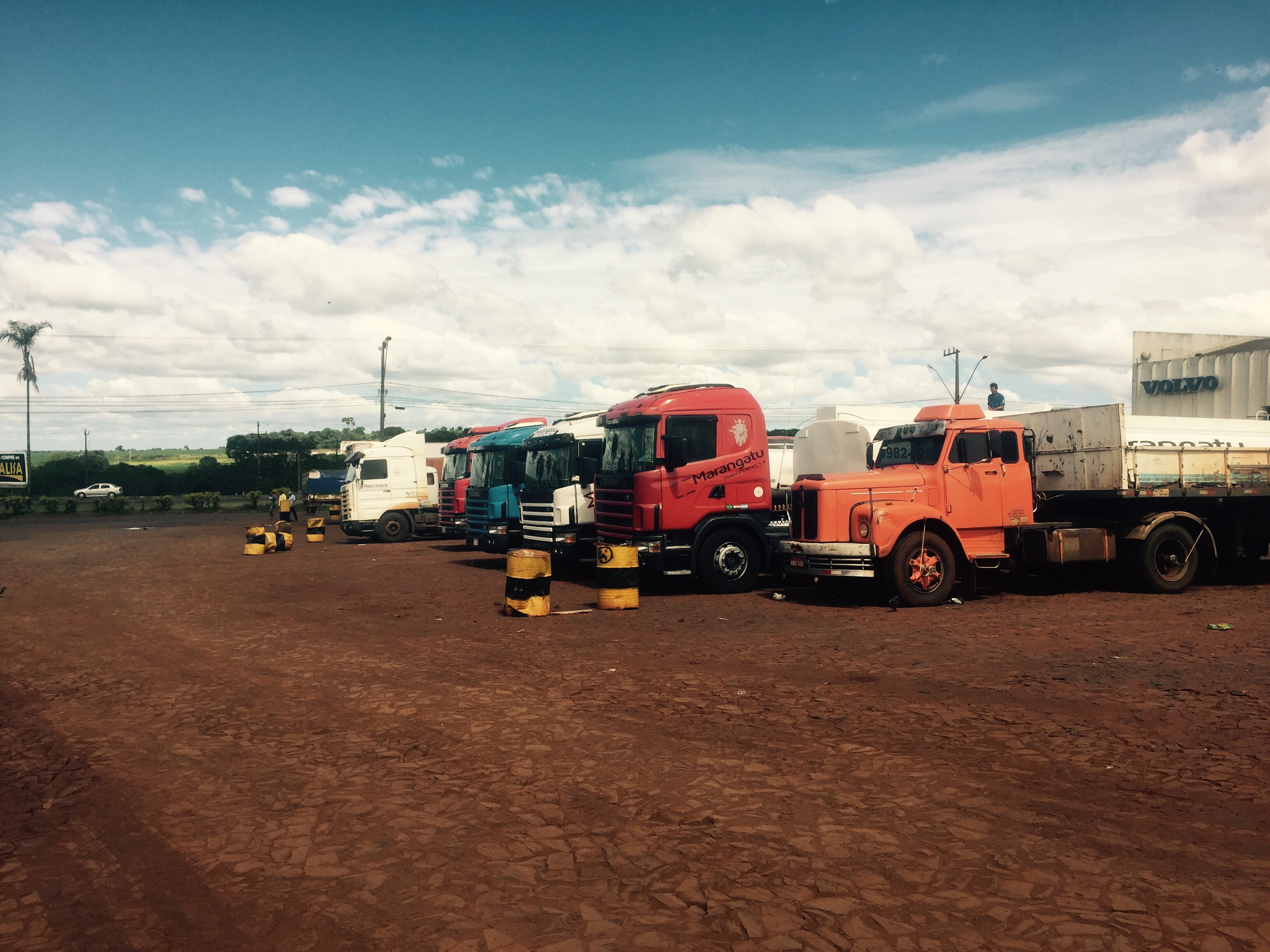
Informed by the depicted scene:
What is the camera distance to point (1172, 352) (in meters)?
33.3

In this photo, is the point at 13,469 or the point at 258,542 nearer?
the point at 258,542

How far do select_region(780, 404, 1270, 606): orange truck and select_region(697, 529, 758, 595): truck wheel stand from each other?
1.12 metres

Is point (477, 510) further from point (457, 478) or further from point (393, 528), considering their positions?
point (393, 528)

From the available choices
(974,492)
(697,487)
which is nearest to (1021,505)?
(974,492)

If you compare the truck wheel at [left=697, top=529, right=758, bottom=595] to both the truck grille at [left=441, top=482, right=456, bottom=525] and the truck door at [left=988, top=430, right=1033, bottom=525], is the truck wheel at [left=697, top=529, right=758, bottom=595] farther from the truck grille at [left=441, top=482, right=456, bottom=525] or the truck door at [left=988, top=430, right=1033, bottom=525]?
the truck grille at [left=441, top=482, right=456, bottom=525]

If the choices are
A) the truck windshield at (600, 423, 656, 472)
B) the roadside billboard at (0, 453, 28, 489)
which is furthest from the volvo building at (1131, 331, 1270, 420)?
the roadside billboard at (0, 453, 28, 489)

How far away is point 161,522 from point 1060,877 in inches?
1848

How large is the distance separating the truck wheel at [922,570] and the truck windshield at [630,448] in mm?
4207

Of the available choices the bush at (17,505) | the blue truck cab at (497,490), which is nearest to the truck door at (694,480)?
the blue truck cab at (497,490)

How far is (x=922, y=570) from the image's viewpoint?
44.0 ft

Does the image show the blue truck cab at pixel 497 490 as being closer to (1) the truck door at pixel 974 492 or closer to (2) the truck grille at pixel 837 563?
(2) the truck grille at pixel 837 563

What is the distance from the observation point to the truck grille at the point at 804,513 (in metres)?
13.6

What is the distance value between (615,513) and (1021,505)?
647 centimetres

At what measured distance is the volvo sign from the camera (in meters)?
30.9
